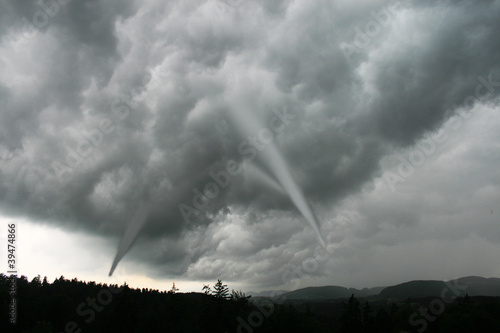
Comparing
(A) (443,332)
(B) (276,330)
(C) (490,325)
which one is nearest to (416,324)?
(A) (443,332)

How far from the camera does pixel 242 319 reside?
250 ft

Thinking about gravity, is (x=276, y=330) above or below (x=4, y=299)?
below

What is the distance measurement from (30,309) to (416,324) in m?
116

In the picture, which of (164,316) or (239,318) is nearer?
(239,318)

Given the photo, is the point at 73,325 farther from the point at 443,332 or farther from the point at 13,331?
the point at 443,332

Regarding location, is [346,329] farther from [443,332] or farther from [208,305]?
[208,305]

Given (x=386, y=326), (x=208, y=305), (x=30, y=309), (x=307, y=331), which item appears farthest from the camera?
(x=30, y=309)

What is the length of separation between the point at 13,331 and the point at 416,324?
110402 mm

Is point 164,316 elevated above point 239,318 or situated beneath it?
elevated above

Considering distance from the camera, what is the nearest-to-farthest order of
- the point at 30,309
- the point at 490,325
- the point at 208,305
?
1. the point at 208,305
2. the point at 490,325
3. the point at 30,309

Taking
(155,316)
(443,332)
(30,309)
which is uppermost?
(30,309)

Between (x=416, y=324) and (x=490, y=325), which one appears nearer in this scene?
(x=490, y=325)

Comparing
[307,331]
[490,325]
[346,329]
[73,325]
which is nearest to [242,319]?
[307,331]

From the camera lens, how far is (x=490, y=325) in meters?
91.8
